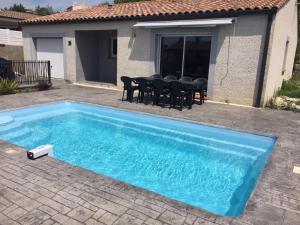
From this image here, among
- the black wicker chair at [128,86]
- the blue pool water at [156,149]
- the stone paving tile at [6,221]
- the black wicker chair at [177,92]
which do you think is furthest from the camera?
the black wicker chair at [128,86]

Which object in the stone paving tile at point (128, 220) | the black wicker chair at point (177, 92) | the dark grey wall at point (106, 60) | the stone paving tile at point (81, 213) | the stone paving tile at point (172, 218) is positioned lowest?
the stone paving tile at point (81, 213)

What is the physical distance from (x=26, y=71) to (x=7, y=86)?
9.20 ft

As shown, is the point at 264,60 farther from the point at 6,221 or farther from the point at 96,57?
the point at 96,57

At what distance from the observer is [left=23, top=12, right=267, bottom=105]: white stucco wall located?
11.3m

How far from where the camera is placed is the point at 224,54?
1209cm

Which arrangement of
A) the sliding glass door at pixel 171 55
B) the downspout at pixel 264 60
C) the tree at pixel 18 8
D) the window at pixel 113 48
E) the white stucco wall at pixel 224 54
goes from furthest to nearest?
the tree at pixel 18 8, the window at pixel 113 48, the sliding glass door at pixel 171 55, the white stucco wall at pixel 224 54, the downspout at pixel 264 60

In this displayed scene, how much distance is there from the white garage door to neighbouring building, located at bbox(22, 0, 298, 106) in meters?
0.41

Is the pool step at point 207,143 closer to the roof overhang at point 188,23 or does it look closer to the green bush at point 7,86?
the roof overhang at point 188,23

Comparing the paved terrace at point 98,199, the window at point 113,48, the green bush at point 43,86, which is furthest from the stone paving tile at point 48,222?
the window at point 113,48

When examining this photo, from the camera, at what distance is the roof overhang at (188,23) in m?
11.4

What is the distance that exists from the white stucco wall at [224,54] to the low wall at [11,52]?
11.0 metres

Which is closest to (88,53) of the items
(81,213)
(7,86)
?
(7,86)

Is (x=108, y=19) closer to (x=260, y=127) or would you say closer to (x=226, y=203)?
(x=260, y=127)

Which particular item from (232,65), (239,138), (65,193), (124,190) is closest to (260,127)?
(239,138)
